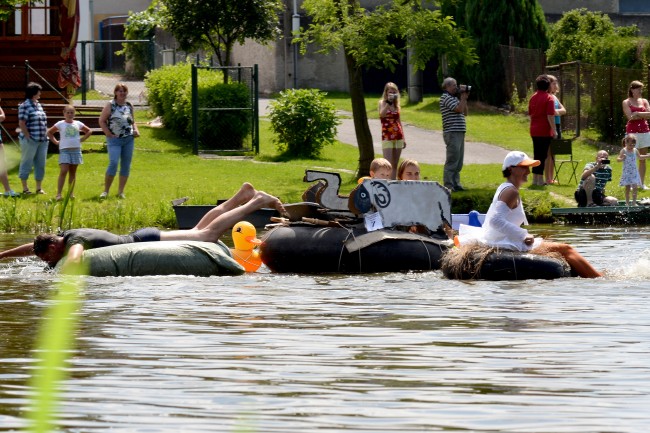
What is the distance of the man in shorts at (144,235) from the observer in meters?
13.8

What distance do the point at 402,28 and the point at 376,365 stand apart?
54.0 feet

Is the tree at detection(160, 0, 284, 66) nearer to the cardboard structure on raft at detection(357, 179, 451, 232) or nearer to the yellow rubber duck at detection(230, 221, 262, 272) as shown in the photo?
the yellow rubber duck at detection(230, 221, 262, 272)

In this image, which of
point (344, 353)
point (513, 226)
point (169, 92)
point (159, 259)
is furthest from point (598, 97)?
point (344, 353)

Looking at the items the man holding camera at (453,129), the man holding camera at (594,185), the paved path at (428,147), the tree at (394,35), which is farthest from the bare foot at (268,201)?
the paved path at (428,147)

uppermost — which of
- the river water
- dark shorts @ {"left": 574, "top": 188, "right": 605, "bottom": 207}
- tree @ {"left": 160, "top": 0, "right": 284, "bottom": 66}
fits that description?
tree @ {"left": 160, "top": 0, "right": 284, "bottom": 66}

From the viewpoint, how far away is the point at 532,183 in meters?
23.9

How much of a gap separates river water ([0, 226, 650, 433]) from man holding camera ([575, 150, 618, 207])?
6605 mm

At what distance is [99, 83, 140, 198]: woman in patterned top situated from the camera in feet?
72.7

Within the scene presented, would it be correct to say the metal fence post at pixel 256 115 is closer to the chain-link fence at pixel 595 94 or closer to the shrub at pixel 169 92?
the shrub at pixel 169 92

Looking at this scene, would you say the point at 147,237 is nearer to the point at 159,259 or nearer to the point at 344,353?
the point at 159,259

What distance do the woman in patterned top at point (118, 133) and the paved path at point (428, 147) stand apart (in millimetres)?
9160

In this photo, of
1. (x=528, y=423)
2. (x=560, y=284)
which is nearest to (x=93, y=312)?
(x=560, y=284)

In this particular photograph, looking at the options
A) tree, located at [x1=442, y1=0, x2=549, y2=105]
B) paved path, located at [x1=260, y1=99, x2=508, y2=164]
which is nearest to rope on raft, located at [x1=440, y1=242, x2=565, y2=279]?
paved path, located at [x1=260, y1=99, x2=508, y2=164]

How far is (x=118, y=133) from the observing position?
22.3m
